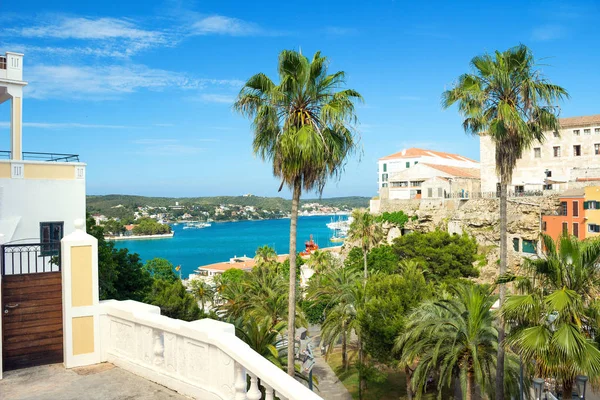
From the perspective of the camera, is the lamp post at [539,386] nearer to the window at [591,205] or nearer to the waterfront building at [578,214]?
the waterfront building at [578,214]

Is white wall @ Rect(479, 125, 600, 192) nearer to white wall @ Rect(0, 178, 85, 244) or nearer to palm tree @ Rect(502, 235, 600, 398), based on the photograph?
palm tree @ Rect(502, 235, 600, 398)

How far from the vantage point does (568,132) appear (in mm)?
55344

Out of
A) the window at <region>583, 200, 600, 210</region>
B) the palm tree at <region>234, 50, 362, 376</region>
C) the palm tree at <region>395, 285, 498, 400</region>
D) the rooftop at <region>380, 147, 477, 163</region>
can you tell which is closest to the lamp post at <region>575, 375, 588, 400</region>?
the palm tree at <region>395, 285, 498, 400</region>

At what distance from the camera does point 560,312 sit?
10.5m

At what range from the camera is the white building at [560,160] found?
5296 cm

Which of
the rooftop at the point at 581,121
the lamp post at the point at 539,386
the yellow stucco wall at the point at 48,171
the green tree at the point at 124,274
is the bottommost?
the lamp post at the point at 539,386

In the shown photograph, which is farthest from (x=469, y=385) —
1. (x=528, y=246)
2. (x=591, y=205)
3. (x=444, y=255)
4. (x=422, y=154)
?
(x=422, y=154)

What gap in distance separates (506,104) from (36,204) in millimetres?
18601

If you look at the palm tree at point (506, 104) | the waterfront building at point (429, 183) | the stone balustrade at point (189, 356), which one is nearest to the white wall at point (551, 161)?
the waterfront building at point (429, 183)

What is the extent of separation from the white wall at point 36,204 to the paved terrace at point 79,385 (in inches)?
482

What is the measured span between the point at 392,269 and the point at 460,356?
31534mm

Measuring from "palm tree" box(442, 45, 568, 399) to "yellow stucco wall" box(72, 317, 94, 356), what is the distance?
44.2 ft

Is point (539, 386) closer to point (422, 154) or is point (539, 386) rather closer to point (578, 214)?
point (578, 214)

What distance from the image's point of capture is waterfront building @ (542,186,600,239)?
39.4 m
